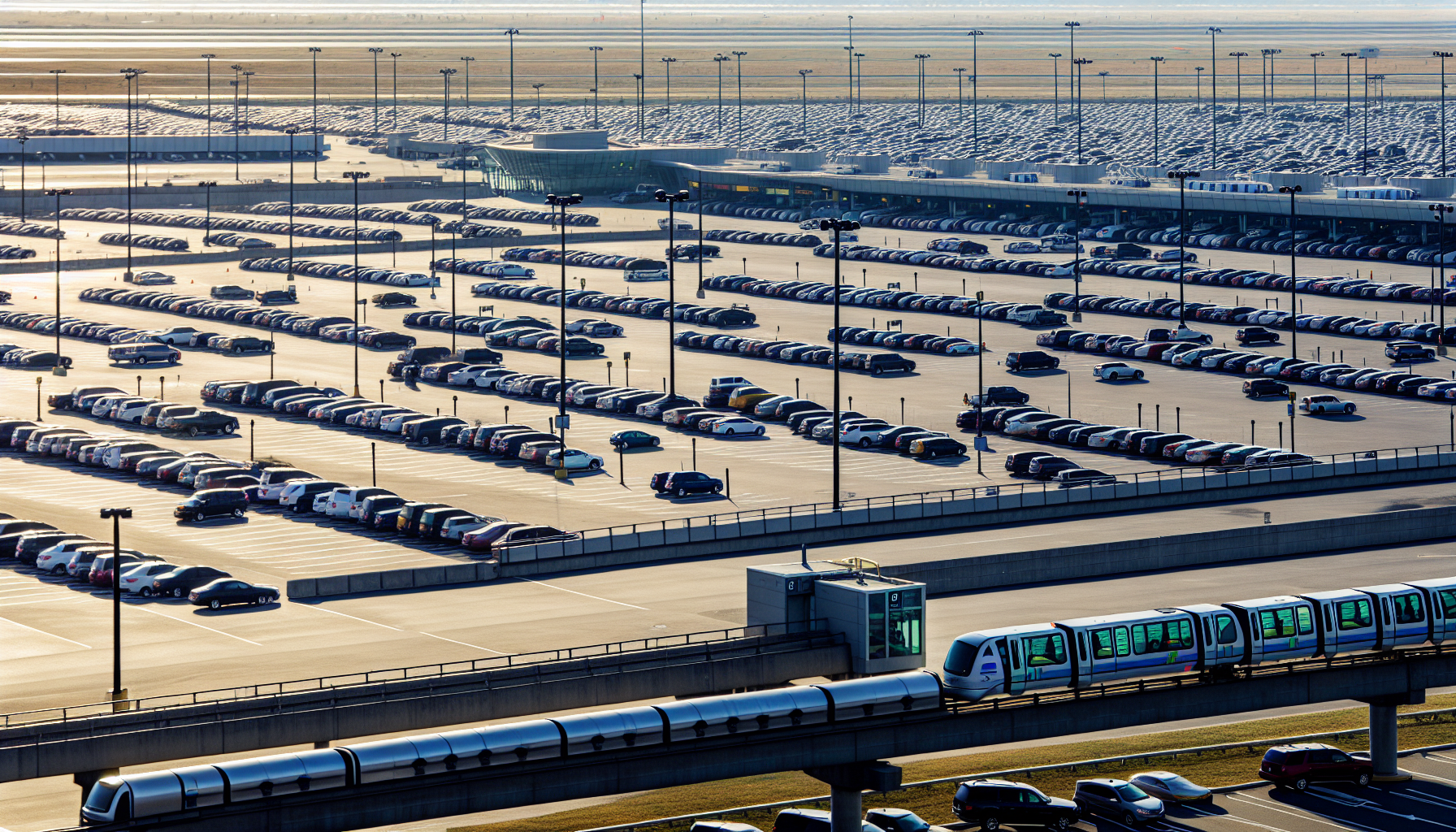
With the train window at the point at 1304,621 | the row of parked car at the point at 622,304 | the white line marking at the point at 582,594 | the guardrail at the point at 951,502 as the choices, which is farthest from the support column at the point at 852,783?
the row of parked car at the point at 622,304

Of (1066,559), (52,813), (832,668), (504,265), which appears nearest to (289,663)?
(52,813)

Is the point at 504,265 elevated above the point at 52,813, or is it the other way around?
the point at 504,265

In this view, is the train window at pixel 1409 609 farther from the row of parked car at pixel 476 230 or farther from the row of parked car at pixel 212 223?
the row of parked car at pixel 212 223

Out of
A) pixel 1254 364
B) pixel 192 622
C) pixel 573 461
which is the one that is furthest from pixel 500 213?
pixel 192 622

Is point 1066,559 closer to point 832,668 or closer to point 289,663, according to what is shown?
point 832,668

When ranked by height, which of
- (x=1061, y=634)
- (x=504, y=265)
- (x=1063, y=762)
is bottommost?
(x=1063, y=762)

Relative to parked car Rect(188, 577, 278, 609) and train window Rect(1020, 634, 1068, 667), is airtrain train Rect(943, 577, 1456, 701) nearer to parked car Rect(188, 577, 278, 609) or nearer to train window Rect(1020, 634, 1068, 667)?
train window Rect(1020, 634, 1068, 667)
